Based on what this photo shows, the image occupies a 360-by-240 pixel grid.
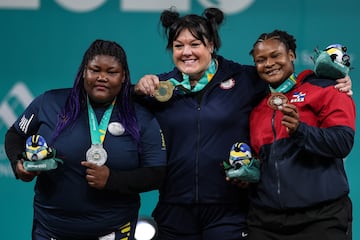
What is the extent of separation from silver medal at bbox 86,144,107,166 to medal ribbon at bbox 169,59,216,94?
0.43 m

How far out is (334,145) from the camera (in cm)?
179

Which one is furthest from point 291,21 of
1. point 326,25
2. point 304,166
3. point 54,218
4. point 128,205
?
point 54,218

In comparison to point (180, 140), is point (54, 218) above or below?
below

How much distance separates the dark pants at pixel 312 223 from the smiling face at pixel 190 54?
0.60 m

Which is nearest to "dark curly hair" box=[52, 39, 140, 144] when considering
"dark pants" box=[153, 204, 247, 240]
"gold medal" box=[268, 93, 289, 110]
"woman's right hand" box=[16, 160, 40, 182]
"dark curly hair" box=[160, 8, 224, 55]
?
"woman's right hand" box=[16, 160, 40, 182]

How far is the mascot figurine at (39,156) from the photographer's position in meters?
1.82

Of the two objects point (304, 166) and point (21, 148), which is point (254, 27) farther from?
point (21, 148)

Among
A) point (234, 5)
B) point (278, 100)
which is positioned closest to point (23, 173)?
point (278, 100)

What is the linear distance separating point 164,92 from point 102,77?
0.28 m

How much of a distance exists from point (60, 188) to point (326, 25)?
1.85 meters

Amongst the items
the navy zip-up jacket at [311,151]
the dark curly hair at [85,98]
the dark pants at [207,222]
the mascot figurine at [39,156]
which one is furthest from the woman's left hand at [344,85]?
the mascot figurine at [39,156]

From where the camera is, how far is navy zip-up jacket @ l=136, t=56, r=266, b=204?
6.85 feet

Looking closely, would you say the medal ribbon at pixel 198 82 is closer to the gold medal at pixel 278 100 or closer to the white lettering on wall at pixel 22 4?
the gold medal at pixel 278 100

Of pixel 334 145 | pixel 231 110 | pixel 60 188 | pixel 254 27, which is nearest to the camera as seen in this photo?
pixel 334 145
